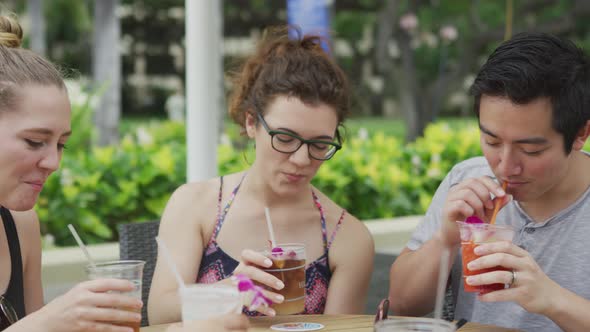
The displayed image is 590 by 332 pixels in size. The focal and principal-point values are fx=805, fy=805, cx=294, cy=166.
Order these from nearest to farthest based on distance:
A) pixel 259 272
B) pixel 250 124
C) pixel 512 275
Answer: pixel 512 275 → pixel 259 272 → pixel 250 124

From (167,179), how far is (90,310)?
3978 millimetres

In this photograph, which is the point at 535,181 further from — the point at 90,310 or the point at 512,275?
the point at 90,310

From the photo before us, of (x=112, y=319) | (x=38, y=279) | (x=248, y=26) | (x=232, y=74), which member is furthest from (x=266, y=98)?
(x=248, y=26)

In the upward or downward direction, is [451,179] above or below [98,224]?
above

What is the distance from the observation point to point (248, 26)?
97.1 feet

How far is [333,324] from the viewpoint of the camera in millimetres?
2426

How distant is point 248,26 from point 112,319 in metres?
28.4

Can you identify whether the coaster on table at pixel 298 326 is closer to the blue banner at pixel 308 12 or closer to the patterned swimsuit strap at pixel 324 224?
the patterned swimsuit strap at pixel 324 224

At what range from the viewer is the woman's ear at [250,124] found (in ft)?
9.81

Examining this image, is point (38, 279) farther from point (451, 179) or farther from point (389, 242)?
point (389, 242)

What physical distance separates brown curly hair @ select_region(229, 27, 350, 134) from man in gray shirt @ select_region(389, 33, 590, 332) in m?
0.61

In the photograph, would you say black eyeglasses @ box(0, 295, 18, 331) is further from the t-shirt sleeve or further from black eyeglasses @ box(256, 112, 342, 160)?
the t-shirt sleeve

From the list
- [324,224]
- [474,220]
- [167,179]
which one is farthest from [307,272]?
[167,179]

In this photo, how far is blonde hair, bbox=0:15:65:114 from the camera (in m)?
2.12
